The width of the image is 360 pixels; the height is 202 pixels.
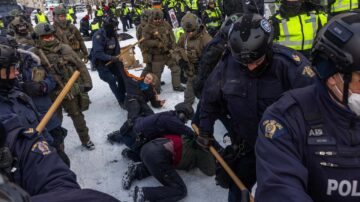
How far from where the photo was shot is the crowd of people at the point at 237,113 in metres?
1.50

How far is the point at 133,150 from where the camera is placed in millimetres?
4500

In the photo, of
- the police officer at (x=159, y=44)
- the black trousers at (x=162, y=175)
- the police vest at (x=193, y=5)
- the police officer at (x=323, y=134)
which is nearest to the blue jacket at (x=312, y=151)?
the police officer at (x=323, y=134)

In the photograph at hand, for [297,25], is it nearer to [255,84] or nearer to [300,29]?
[300,29]

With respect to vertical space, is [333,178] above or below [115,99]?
above

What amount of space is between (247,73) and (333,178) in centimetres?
131

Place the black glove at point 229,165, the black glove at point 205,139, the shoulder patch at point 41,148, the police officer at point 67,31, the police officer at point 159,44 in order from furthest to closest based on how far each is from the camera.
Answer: the police officer at point 67,31, the police officer at point 159,44, the black glove at point 205,139, the black glove at point 229,165, the shoulder patch at point 41,148

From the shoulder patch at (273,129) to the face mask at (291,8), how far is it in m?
2.92

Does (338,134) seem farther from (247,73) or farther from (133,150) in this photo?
(133,150)

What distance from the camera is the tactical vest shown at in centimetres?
150

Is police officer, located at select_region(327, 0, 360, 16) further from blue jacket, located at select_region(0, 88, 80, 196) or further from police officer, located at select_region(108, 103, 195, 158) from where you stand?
blue jacket, located at select_region(0, 88, 80, 196)

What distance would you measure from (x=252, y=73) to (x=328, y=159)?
1249 millimetres

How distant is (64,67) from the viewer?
16.5ft

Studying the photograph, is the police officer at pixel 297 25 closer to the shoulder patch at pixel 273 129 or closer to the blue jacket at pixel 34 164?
the shoulder patch at pixel 273 129

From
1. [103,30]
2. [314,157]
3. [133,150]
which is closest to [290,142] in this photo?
[314,157]
